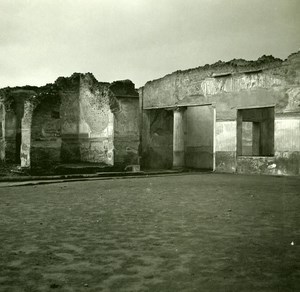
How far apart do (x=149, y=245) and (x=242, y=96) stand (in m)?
11.5

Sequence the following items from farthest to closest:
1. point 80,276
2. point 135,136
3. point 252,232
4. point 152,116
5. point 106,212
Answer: point 152,116 < point 135,136 < point 106,212 < point 252,232 < point 80,276

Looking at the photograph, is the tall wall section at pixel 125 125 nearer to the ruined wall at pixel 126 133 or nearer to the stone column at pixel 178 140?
the ruined wall at pixel 126 133

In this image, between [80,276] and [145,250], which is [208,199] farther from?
[80,276]

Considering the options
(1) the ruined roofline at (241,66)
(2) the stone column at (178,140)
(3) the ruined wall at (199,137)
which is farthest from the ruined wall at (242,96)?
(3) the ruined wall at (199,137)

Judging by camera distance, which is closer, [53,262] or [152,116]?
[53,262]

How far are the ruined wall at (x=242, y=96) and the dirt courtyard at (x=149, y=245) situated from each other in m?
7.20

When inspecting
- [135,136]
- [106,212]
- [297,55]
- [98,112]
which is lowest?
[106,212]

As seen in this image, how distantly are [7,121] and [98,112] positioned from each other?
3.65m

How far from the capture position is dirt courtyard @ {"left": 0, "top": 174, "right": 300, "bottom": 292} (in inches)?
94.3

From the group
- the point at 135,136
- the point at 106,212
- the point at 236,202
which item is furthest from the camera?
the point at 135,136

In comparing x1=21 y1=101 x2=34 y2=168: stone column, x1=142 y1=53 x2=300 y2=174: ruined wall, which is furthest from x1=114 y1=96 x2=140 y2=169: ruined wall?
x1=21 y1=101 x2=34 y2=168: stone column

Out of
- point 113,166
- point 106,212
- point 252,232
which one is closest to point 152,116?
point 113,166

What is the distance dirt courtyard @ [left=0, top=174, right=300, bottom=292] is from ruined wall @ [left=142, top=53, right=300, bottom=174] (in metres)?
7.20

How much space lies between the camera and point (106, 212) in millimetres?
5172
